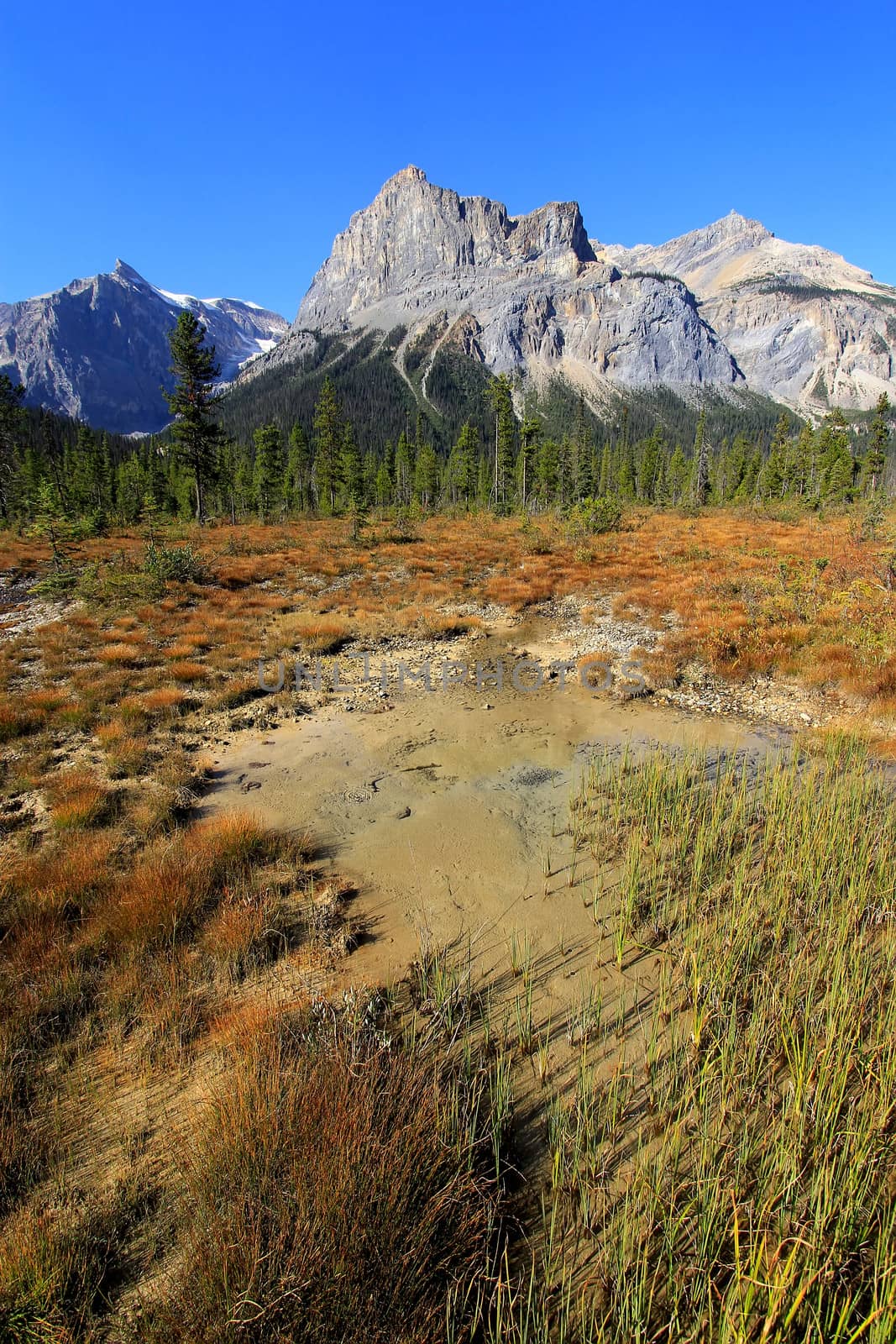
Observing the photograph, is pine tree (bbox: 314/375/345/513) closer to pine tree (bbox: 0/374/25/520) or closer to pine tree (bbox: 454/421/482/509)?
pine tree (bbox: 454/421/482/509)

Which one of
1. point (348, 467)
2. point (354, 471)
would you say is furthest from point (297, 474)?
point (348, 467)

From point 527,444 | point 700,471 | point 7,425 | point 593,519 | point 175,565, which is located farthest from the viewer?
point 700,471

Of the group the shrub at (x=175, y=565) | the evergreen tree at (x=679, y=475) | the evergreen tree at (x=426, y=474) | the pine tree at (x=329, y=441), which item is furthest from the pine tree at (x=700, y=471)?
the shrub at (x=175, y=565)

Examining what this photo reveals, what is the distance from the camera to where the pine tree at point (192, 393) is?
33719mm

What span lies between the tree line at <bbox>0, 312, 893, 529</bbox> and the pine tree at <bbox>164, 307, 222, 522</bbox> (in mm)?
75

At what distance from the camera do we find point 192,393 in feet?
113

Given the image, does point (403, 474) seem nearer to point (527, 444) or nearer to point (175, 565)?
point (527, 444)

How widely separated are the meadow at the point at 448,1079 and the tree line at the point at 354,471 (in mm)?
30670

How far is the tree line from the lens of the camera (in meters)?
38.5

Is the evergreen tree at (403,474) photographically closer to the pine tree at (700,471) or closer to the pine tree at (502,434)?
the pine tree at (502,434)

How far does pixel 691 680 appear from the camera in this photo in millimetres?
11781

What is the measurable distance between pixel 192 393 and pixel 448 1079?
133 ft

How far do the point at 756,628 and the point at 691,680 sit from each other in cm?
277

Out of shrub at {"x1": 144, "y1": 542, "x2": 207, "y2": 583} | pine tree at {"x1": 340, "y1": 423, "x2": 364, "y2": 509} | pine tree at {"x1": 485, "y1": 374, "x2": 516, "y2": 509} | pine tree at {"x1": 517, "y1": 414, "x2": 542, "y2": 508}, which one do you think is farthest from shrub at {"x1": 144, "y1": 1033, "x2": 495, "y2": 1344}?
pine tree at {"x1": 340, "y1": 423, "x2": 364, "y2": 509}
